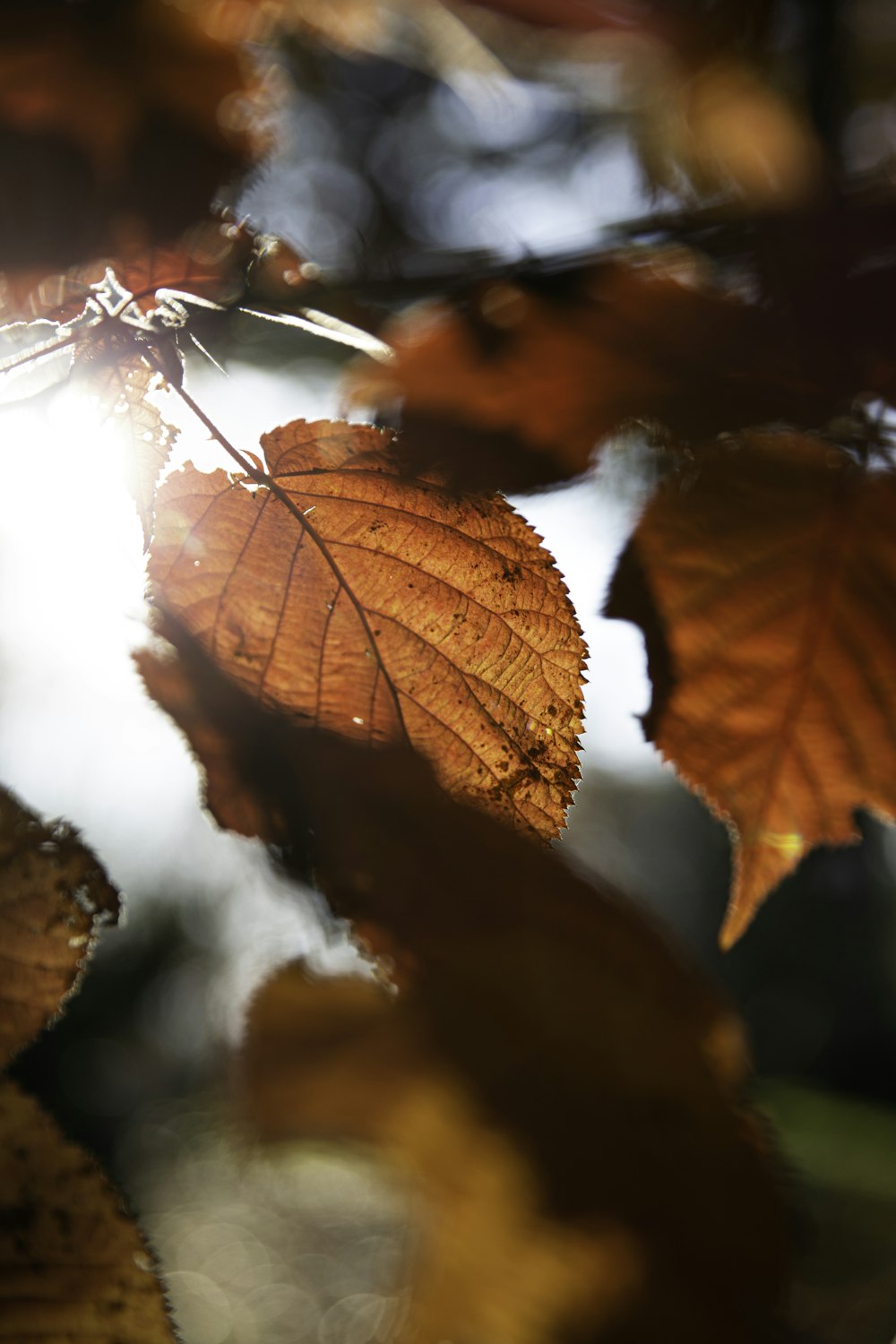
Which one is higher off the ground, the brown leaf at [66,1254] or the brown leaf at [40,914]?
the brown leaf at [40,914]

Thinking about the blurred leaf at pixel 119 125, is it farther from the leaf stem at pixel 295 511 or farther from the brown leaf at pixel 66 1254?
the brown leaf at pixel 66 1254

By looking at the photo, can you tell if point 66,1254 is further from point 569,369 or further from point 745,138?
point 745,138

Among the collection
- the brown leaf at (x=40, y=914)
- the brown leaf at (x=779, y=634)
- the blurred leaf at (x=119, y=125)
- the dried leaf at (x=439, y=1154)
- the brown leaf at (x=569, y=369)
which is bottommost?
the dried leaf at (x=439, y=1154)

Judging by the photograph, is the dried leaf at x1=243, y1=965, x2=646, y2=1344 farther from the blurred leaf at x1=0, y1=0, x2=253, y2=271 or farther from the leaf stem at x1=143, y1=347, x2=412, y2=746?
the blurred leaf at x1=0, y1=0, x2=253, y2=271

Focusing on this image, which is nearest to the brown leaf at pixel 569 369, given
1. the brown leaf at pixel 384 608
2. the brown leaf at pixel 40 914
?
the brown leaf at pixel 384 608
